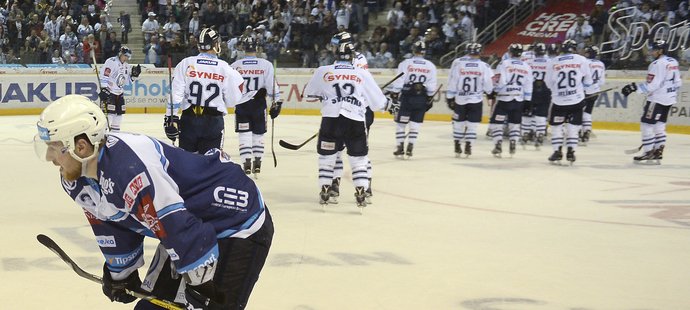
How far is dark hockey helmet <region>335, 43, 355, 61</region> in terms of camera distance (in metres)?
7.69

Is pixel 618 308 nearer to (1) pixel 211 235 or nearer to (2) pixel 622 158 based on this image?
(1) pixel 211 235

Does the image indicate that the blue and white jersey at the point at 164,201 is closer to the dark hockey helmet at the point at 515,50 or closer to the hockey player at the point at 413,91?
the hockey player at the point at 413,91

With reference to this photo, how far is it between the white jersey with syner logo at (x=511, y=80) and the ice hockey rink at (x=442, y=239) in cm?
134

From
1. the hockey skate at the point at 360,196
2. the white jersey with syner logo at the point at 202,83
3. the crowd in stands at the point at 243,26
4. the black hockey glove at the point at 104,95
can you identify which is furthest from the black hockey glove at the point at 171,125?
the crowd in stands at the point at 243,26

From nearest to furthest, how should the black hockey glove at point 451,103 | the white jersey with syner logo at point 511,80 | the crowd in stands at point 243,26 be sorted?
the black hockey glove at point 451,103
the white jersey with syner logo at point 511,80
the crowd in stands at point 243,26

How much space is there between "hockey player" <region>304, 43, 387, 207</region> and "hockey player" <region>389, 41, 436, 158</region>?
3.81 m

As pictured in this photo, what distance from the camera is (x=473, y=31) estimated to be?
19.0 meters

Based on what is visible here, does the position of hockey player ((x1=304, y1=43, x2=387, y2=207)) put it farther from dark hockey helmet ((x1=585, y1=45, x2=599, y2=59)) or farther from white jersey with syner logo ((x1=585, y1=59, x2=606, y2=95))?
white jersey with syner logo ((x1=585, y1=59, x2=606, y2=95))

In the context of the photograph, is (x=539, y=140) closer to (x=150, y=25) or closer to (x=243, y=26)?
(x=243, y=26)

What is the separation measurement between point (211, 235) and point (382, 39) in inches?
676

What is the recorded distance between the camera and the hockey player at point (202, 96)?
8203mm

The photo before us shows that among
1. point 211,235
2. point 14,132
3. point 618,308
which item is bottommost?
point 14,132

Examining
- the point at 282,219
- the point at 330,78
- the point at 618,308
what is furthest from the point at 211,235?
the point at 330,78

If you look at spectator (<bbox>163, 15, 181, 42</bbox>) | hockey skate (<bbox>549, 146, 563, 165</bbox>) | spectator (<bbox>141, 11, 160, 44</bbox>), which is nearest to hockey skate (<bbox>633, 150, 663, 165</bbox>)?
hockey skate (<bbox>549, 146, 563, 165</bbox>)
